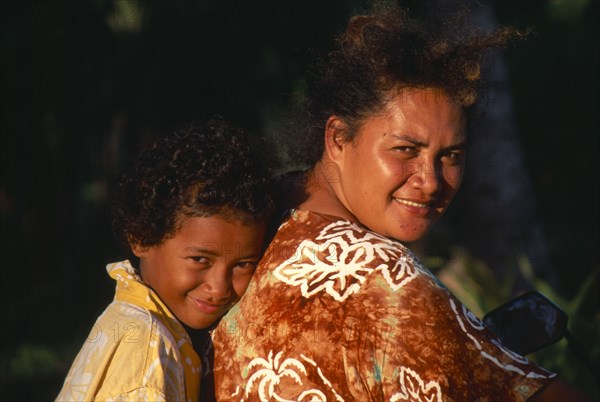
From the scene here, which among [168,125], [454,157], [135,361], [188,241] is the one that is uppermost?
[454,157]

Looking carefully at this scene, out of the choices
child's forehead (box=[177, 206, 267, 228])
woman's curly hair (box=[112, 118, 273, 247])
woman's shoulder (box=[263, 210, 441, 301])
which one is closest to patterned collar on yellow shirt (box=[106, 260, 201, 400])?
woman's curly hair (box=[112, 118, 273, 247])

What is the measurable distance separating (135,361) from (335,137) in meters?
1.14

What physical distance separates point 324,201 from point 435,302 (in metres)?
0.65

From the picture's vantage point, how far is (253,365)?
2725 millimetres

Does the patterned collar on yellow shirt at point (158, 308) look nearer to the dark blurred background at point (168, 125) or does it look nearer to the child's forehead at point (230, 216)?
the child's forehead at point (230, 216)

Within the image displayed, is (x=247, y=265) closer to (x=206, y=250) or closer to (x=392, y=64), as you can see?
(x=206, y=250)

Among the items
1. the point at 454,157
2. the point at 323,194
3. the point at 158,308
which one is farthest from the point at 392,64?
the point at 158,308

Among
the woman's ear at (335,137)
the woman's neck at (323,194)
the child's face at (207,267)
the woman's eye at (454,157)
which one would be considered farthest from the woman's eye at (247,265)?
the woman's eye at (454,157)

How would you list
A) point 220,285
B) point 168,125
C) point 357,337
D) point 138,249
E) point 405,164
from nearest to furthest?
point 357,337, point 220,285, point 405,164, point 138,249, point 168,125

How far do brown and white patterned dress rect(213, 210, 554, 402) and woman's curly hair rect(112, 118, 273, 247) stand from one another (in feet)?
0.92

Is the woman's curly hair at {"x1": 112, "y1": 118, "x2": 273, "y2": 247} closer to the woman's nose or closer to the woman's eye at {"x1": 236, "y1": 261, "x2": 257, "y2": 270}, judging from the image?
the woman's eye at {"x1": 236, "y1": 261, "x2": 257, "y2": 270}

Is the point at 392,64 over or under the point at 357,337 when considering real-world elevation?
over

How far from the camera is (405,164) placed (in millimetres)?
3082

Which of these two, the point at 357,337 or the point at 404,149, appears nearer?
the point at 357,337
